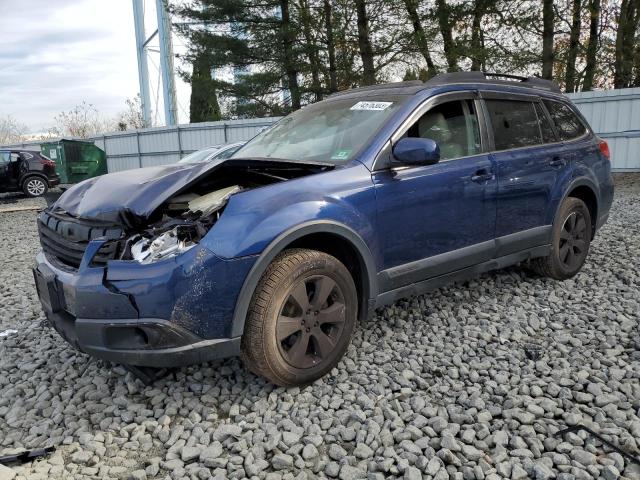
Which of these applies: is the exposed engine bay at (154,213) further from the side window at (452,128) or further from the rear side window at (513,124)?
the rear side window at (513,124)

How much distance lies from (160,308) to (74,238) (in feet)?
2.73

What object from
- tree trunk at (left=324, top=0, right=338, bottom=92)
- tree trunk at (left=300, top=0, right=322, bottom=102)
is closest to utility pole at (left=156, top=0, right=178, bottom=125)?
tree trunk at (left=300, top=0, right=322, bottom=102)

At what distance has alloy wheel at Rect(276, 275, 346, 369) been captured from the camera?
9.27ft

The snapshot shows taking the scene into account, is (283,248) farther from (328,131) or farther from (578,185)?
(578,185)

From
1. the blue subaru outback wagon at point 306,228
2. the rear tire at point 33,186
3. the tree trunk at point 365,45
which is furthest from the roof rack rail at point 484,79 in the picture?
the rear tire at point 33,186

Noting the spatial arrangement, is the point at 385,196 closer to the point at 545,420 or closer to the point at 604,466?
the point at 545,420

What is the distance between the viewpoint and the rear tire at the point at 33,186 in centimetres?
1473

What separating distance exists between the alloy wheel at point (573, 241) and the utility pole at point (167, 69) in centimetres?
2203

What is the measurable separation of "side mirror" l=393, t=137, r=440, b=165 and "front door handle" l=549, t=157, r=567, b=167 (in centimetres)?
164

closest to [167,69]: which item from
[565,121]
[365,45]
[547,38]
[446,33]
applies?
[365,45]

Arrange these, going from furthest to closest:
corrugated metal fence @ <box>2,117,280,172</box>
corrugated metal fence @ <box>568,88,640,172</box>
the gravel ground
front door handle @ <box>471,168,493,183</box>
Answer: corrugated metal fence @ <box>2,117,280,172</box>
corrugated metal fence @ <box>568,88,640,172</box>
front door handle @ <box>471,168,493,183</box>
the gravel ground

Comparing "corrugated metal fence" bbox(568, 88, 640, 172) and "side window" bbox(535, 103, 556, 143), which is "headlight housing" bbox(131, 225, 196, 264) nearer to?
"side window" bbox(535, 103, 556, 143)

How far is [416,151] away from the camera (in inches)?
122

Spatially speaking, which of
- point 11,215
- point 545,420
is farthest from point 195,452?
point 11,215
